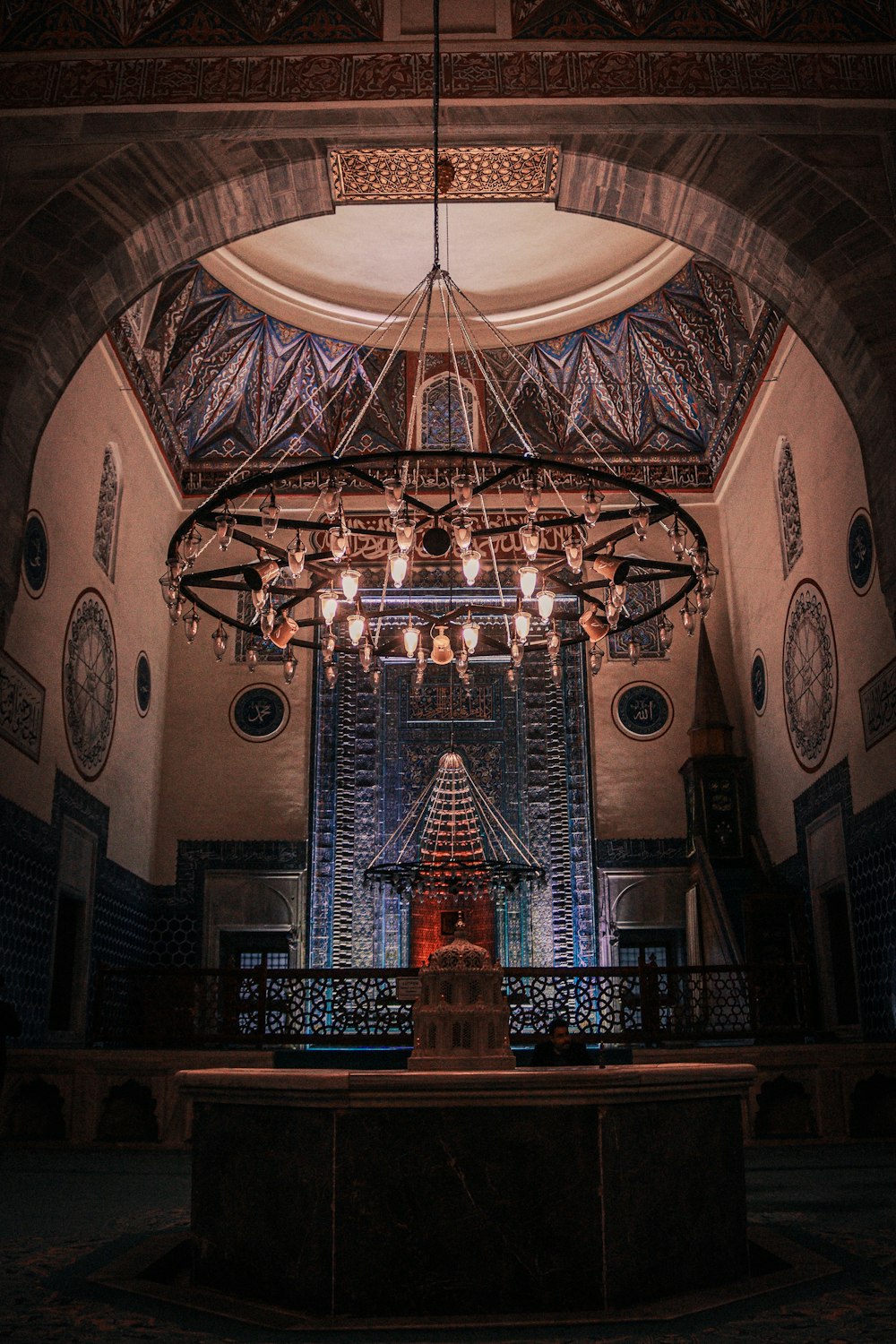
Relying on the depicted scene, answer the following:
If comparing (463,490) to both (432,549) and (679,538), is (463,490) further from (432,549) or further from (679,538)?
(679,538)

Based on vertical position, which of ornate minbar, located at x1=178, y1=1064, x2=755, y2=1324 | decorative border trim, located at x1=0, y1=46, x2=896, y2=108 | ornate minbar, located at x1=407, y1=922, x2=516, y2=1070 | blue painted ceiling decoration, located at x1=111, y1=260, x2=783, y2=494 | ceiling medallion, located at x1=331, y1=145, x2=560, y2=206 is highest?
blue painted ceiling decoration, located at x1=111, y1=260, x2=783, y2=494

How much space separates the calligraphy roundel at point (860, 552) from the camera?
23.0ft

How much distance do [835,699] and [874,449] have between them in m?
2.41

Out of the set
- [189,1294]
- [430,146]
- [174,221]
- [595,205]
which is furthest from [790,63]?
[189,1294]

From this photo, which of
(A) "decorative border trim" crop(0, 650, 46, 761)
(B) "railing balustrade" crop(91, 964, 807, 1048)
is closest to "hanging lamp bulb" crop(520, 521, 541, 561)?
(A) "decorative border trim" crop(0, 650, 46, 761)

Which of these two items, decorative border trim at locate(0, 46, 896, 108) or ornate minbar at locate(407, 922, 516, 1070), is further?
decorative border trim at locate(0, 46, 896, 108)

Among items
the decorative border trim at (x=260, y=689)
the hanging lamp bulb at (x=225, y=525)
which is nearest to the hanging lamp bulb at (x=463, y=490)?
the hanging lamp bulb at (x=225, y=525)

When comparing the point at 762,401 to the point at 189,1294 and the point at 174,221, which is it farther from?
the point at 189,1294

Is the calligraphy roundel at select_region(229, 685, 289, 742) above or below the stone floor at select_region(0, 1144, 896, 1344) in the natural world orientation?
above

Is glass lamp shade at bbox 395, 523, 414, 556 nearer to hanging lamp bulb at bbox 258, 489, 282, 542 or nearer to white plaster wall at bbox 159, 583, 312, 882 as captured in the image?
hanging lamp bulb at bbox 258, 489, 282, 542

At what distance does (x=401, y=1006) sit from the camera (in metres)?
7.96

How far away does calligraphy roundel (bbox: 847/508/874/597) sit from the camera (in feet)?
23.0

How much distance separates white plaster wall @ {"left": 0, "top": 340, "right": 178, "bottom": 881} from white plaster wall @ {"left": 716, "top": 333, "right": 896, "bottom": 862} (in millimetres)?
4990

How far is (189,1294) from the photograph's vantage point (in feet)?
9.36
